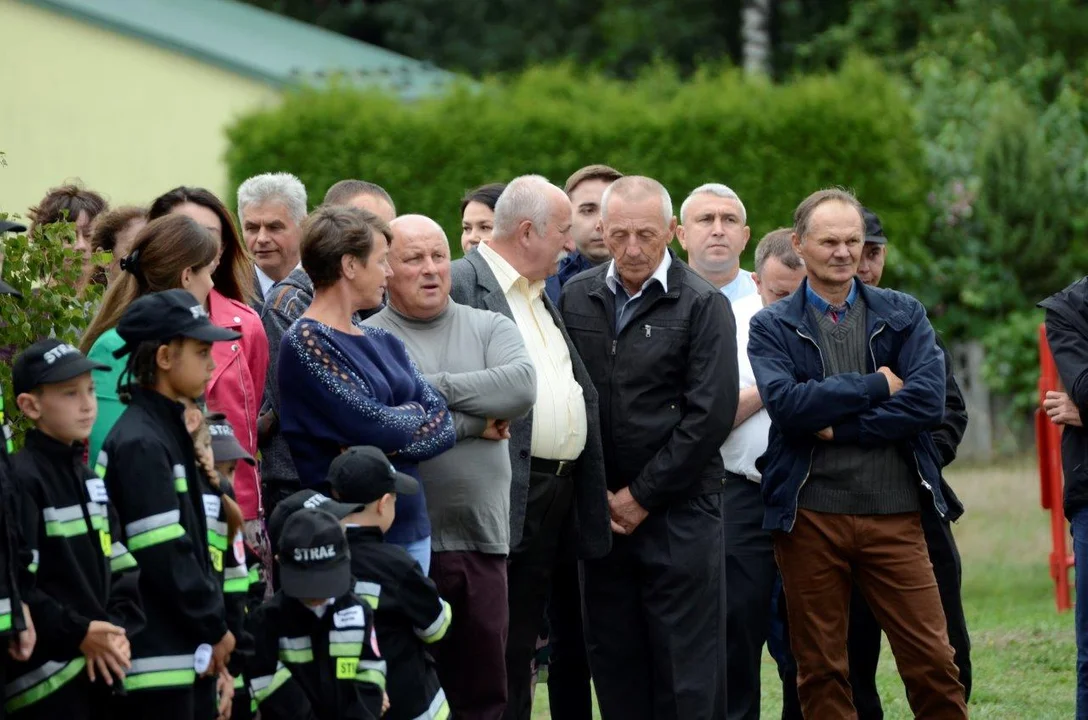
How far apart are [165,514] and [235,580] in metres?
0.44

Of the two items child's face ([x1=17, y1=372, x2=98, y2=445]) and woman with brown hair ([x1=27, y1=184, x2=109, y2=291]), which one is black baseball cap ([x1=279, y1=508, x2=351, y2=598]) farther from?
woman with brown hair ([x1=27, y1=184, x2=109, y2=291])

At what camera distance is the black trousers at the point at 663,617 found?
687 cm

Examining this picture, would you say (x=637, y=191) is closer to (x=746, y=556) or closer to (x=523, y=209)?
(x=523, y=209)

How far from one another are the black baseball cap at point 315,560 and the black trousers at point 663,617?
1.96 m

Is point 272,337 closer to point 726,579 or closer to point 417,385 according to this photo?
point 417,385

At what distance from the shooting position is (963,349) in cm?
2122

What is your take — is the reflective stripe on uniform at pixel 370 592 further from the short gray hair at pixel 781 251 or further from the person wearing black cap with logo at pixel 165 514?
the short gray hair at pixel 781 251

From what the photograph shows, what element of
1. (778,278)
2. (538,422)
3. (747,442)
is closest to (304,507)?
(538,422)

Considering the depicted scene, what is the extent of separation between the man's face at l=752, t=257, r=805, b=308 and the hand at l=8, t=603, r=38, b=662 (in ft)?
13.6

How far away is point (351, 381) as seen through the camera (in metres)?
5.79

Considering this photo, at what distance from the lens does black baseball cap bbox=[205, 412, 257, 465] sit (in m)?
5.41

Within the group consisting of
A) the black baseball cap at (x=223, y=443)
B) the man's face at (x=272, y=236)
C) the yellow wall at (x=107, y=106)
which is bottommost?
the black baseball cap at (x=223, y=443)

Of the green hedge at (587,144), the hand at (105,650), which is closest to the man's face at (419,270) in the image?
the hand at (105,650)

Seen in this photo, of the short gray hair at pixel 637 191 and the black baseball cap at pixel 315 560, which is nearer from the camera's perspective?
the black baseball cap at pixel 315 560
